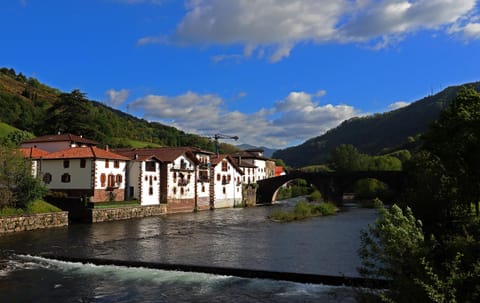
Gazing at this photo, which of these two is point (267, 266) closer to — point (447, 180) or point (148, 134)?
point (447, 180)

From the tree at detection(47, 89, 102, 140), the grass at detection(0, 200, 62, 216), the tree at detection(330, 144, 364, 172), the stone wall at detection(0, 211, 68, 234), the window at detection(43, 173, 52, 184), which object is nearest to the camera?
the stone wall at detection(0, 211, 68, 234)

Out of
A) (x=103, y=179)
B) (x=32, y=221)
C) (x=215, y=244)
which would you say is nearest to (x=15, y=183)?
(x=32, y=221)

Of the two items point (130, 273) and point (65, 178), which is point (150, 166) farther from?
point (130, 273)

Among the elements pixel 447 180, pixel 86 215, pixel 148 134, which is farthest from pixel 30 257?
pixel 148 134

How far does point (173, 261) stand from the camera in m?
25.1

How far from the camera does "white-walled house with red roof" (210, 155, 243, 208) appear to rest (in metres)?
76.8

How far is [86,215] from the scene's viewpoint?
A: 47.9m

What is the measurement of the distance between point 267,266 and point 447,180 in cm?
1551

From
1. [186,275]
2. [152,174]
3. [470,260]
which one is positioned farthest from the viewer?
[152,174]

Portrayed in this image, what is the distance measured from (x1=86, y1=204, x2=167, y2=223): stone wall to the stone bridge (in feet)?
128

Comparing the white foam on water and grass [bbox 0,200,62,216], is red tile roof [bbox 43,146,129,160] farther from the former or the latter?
the white foam on water

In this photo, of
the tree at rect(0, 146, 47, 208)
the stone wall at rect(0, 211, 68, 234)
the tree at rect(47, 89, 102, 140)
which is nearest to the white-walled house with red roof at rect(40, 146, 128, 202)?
the stone wall at rect(0, 211, 68, 234)

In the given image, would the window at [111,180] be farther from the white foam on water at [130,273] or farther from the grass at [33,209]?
the white foam on water at [130,273]

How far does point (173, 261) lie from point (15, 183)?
79.3 feet
